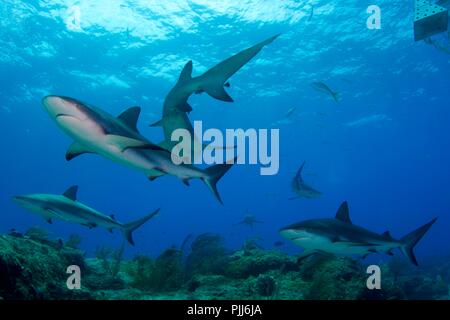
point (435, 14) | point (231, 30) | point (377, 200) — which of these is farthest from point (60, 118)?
point (377, 200)

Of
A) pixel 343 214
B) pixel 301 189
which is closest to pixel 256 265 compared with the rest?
pixel 343 214

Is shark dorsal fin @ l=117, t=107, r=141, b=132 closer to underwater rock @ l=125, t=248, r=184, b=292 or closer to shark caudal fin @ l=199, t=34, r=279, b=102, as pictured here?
shark caudal fin @ l=199, t=34, r=279, b=102

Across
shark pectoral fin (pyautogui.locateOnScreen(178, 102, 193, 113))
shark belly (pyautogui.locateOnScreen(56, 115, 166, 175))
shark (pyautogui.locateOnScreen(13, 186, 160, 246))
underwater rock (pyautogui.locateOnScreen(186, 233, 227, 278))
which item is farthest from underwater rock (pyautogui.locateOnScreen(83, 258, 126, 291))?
shark pectoral fin (pyautogui.locateOnScreen(178, 102, 193, 113))

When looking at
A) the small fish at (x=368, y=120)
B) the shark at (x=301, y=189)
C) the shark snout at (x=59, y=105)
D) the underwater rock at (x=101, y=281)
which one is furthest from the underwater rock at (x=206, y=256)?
the small fish at (x=368, y=120)

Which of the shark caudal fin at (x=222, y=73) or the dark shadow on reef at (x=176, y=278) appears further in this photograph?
the dark shadow on reef at (x=176, y=278)

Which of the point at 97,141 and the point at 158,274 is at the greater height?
the point at 97,141

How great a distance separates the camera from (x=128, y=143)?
4.16m

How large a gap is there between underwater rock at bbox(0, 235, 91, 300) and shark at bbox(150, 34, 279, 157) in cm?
340

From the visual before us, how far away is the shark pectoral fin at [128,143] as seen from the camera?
13.3 feet

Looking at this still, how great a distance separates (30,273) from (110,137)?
12.2 feet

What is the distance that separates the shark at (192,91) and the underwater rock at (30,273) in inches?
134

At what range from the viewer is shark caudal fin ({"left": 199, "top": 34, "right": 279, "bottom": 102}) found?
5.07m

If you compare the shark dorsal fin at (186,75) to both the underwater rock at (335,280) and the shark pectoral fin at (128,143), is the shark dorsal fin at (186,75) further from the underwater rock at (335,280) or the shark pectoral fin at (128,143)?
the underwater rock at (335,280)

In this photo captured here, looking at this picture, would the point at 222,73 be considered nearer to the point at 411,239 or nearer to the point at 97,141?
the point at 97,141
